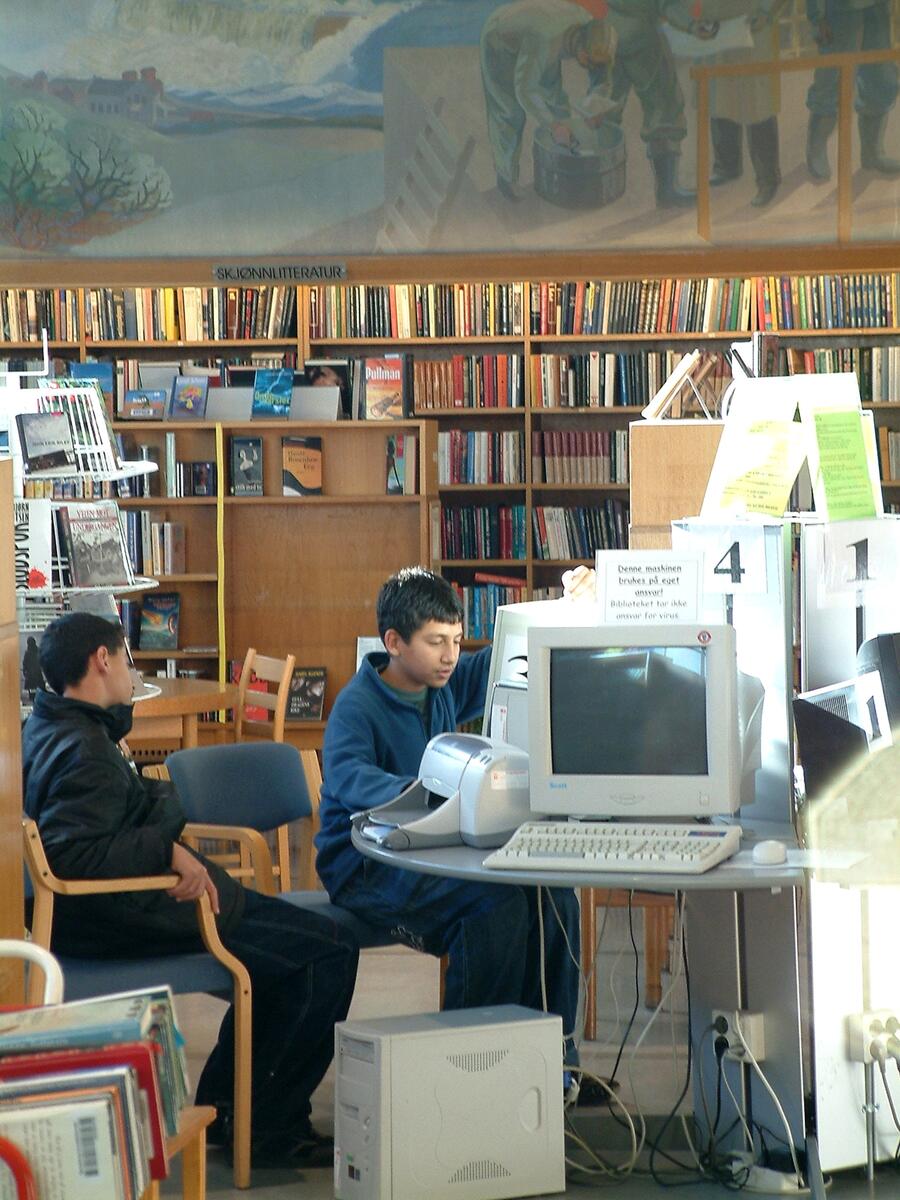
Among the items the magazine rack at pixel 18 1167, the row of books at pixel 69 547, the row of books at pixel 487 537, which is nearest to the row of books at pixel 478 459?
the row of books at pixel 487 537

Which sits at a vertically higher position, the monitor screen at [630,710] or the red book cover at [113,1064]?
the monitor screen at [630,710]

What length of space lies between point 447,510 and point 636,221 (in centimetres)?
258

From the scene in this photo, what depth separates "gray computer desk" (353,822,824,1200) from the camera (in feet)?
9.93

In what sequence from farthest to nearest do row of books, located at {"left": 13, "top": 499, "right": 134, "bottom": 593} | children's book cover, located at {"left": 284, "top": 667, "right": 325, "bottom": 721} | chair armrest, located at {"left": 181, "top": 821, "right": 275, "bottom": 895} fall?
children's book cover, located at {"left": 284, "top": 667, "right": 325, "bottom": 721} < row of books, located at {"left": 13, "top": 499, "right": 134, "bottom": 593} < chair armrest, located at {"left": 181, "top": 821, "right": 275, "bottom": 895}

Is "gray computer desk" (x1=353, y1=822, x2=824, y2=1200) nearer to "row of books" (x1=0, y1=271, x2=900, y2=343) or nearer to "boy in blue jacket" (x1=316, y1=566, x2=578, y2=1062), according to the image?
"boy in blue jacket" (x1=316, y1=566, x2=578, y2=1062)

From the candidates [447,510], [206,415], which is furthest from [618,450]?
[206,415]

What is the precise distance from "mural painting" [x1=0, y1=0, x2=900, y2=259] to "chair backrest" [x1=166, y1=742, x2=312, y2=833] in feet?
6.29

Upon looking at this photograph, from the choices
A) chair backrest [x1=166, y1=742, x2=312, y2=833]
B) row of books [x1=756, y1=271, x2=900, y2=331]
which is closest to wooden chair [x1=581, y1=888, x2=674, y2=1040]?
chair backrest [x1=166, y1=742, x2=312, y2=833]

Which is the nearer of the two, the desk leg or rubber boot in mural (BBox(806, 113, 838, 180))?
the desk leg

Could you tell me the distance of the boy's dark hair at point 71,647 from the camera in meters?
3.36

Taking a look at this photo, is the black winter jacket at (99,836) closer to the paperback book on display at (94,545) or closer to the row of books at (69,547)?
the row of books at (69,547)

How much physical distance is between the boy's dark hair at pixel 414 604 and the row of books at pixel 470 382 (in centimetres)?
386

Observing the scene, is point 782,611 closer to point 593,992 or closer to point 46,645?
point 593,992

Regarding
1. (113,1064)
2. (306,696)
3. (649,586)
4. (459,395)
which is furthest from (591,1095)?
(459,395)
